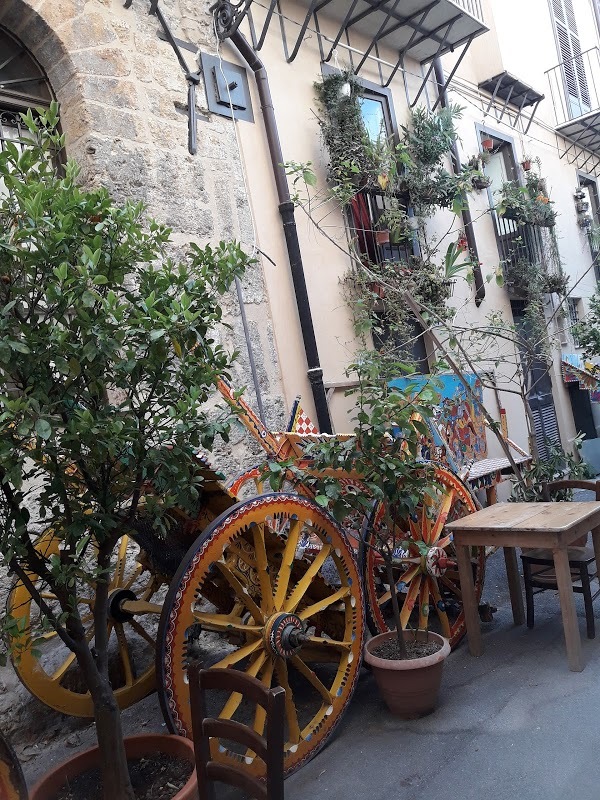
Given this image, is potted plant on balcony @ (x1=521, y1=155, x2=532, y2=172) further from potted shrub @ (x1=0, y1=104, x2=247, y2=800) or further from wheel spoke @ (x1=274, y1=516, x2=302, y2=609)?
potted shrub @ (x1=0, y1=104, x2=247, y2=800)

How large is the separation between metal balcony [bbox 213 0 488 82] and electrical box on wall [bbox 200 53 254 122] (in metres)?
0.28

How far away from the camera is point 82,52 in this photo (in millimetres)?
4820

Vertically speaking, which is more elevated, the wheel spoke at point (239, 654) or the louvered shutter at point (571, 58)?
the louvered shutter at point (571, 58)

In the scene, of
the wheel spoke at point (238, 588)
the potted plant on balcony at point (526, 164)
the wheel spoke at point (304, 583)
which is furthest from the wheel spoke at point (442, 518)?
the potted plant on balcony at point (526, 164)

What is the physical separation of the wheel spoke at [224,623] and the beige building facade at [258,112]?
80.8 inches

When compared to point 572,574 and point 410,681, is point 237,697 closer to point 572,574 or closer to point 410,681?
point 410,681

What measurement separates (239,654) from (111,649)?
143 cm

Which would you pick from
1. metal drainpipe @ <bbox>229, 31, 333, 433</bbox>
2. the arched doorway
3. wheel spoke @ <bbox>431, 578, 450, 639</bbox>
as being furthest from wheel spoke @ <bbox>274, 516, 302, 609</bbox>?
the arched doorway

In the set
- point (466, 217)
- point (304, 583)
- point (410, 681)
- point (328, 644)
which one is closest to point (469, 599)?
point (410, 681)

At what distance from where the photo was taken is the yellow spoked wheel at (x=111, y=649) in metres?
3.32

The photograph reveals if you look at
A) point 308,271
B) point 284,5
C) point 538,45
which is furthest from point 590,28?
point 308,271

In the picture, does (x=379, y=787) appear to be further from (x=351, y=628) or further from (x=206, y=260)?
(x=206, y=260)

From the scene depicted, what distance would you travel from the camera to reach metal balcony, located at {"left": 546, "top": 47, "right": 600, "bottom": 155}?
494 inches

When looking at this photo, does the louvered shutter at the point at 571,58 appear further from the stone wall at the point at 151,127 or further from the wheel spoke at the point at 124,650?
the wheel spoke at the point at 124,650
